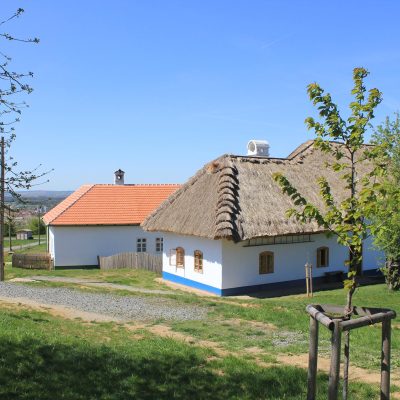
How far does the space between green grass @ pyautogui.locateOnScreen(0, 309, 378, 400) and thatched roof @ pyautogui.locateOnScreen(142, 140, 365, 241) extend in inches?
416

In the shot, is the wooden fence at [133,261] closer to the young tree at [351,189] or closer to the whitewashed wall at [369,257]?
the whitewashed wall at [369,257]

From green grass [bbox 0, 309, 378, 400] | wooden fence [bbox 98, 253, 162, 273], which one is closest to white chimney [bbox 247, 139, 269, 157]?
wooden fence [bbox 98, 253, 162, 273]

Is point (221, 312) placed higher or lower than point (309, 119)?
lower

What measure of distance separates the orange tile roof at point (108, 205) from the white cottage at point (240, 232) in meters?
6.95

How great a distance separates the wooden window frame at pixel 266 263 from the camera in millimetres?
21147

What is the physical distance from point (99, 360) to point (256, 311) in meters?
6.99

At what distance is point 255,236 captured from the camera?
1981 cm

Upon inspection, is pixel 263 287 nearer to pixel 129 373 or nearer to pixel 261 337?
pixel 261 337

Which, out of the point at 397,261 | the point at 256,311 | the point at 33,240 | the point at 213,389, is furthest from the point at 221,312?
the point at 33,240

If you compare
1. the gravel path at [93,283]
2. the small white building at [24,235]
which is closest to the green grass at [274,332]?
the gravel path at [93,283]

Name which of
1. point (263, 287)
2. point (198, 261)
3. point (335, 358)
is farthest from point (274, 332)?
point (198, 261)

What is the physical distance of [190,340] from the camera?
34.8 ft

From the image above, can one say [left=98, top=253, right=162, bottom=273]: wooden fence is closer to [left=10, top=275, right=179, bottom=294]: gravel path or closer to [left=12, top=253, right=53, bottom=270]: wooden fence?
[left=12, top=253, right=53, bottom=270]: wooden fence

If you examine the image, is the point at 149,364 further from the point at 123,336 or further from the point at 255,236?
the point at 255,236
